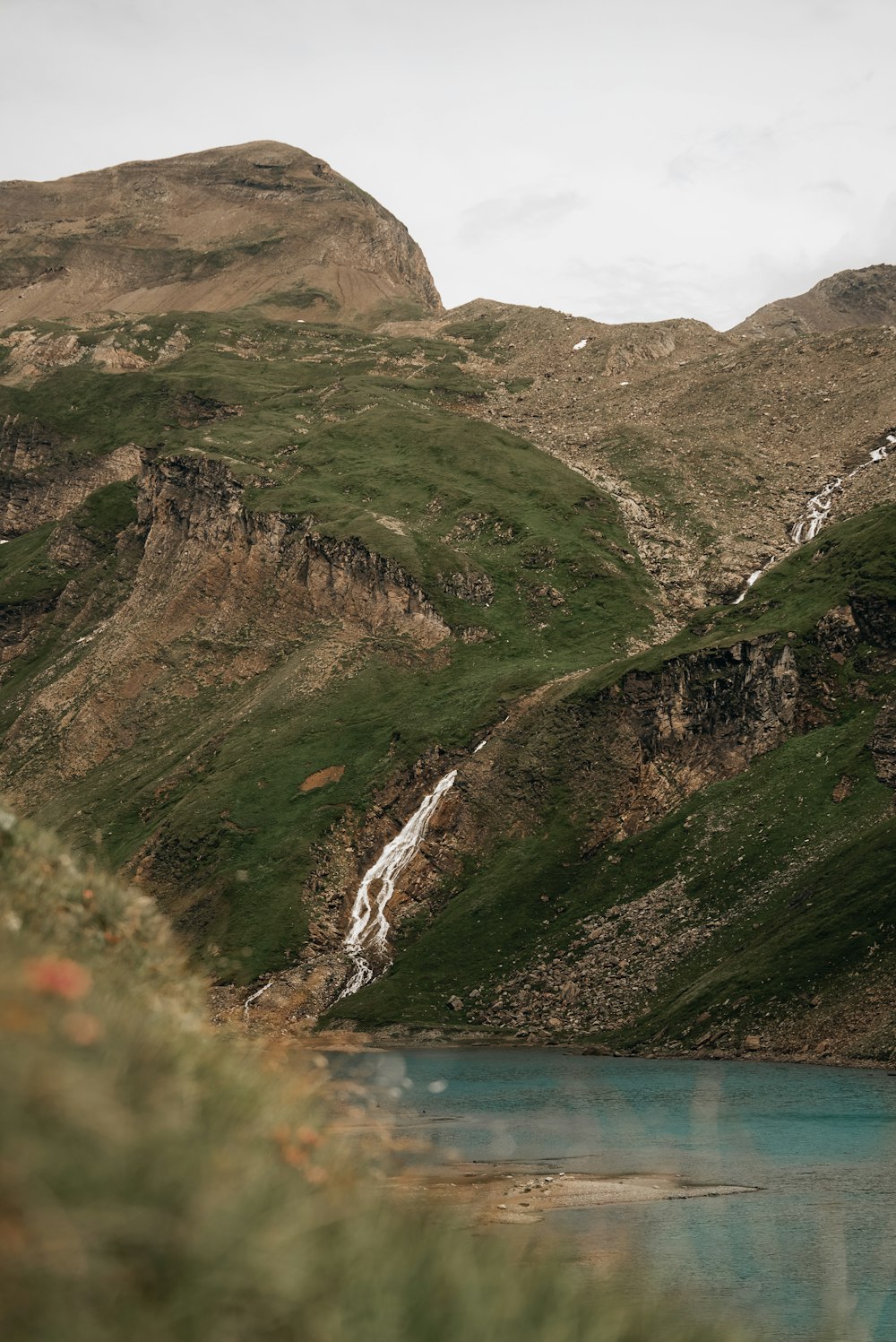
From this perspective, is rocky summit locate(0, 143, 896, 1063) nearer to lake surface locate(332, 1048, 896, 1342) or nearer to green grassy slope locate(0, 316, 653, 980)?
green grassy slope locate(0, 316, 653, 980)

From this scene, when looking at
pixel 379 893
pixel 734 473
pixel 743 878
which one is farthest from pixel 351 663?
pixel 734 473

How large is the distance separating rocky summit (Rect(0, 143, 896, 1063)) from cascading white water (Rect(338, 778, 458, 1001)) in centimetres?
33

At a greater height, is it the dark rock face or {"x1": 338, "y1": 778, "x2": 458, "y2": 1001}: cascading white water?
the dark rock face

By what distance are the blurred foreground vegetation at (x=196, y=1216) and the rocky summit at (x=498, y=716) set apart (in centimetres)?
4175

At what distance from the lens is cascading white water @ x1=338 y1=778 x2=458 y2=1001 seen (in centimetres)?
10531

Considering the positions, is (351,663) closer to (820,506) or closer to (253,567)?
(253,567)

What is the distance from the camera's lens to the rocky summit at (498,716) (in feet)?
293

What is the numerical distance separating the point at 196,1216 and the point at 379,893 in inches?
4292

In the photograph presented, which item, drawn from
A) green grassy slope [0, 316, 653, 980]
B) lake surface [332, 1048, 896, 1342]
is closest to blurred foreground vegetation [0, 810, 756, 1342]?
lake surface [332, 1048, 896, 1342]

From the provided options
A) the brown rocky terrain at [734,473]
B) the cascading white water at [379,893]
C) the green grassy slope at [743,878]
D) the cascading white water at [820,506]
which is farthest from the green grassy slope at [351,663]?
the cascading white water at [820,506]

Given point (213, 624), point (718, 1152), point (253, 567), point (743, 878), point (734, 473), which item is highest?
point (734, 473)

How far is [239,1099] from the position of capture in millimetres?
6387

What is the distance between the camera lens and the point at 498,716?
12412cm

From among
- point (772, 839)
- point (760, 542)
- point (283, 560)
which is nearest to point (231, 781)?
point (283, 560)
